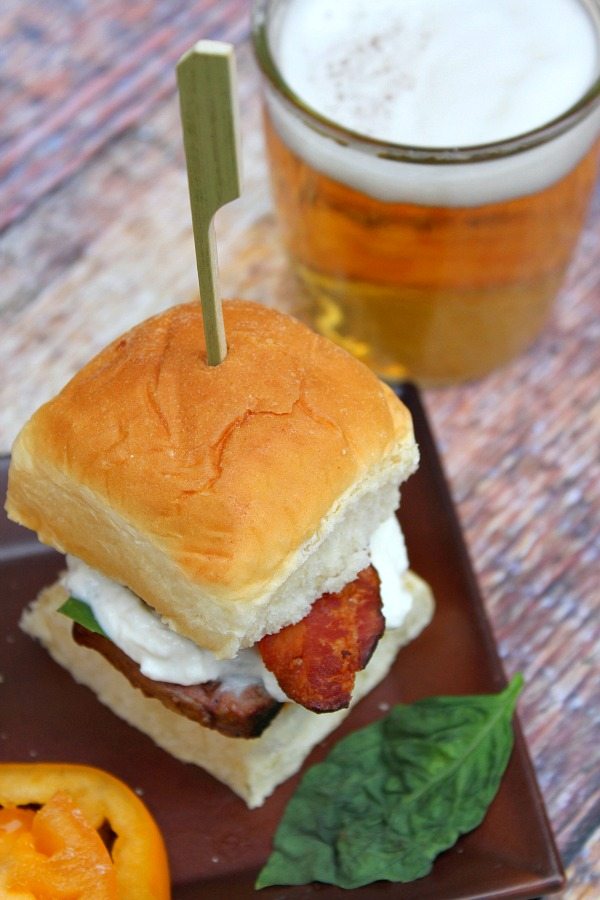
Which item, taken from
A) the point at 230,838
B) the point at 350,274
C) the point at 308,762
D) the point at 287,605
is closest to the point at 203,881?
the point at 230,838

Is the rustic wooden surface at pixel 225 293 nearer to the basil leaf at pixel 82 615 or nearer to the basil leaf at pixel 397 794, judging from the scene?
the basil leaf at pixel 397 794

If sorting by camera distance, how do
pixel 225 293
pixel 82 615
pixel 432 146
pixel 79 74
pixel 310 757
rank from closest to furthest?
1. pixel 82 615
2. pixel 310 757
3. pixel 432 146
4. pixel 225 293
5. pixel 79 74

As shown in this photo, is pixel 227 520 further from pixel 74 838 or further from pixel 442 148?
pixel 442 148

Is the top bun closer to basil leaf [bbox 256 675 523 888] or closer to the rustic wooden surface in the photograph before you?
basil leaf [bbox 256 675 523 888]

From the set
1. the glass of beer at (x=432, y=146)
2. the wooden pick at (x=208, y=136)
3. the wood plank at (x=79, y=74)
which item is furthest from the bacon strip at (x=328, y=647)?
the wood plank at (x=79, y=74)

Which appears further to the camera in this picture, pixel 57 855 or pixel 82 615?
pixel 82 615

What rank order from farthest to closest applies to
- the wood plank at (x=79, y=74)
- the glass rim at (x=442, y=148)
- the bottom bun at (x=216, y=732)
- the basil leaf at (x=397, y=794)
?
the wood plank at (x=79, y=74) < the glass rim at (x=442, y=148) < the bottom bun at (x=216, y=732) < the basil leaf at (x=397, y=794)

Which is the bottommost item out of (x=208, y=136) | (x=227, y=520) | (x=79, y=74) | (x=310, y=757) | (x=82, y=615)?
(x=310, y=757)

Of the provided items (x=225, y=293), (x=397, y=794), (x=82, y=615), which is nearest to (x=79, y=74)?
(x=225, y=293)
